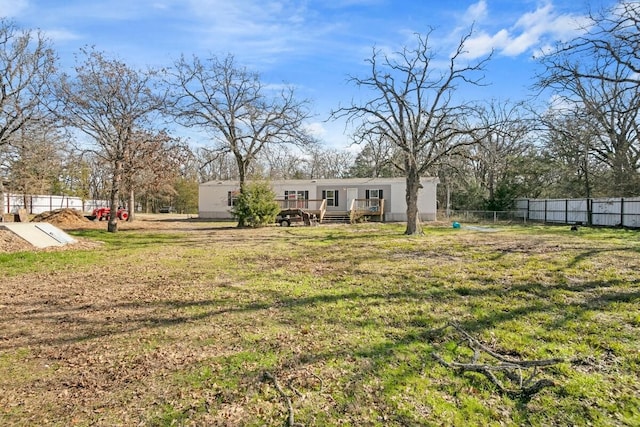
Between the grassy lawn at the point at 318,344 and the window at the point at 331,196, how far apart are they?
1999 cm

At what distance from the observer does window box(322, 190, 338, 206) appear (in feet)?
92.7

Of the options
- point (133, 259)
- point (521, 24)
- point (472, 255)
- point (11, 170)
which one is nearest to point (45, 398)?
point (133, 259)

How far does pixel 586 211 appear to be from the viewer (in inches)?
898

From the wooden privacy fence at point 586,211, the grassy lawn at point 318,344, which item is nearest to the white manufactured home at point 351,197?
the wooden privacy fence at point 586,211

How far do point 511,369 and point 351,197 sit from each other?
973 inches

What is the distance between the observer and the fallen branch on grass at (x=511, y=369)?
3.08 metres

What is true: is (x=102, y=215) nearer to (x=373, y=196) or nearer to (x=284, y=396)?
(x=373, y=196)

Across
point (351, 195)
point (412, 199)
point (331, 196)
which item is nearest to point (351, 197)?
point (351, 195)

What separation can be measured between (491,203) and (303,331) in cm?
2957

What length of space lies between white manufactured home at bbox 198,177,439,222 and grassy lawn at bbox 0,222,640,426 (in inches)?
692

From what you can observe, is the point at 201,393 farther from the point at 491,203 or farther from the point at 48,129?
the point at 491,203

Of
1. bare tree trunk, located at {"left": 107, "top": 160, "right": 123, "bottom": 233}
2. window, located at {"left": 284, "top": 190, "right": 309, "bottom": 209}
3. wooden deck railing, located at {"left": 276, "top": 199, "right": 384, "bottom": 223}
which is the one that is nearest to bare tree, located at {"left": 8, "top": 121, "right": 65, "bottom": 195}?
bare tree trunk, located at {"left": 107, "top": 160, "right": 123, "bottom": 233}

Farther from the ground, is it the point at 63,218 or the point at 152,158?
the point at 152,158

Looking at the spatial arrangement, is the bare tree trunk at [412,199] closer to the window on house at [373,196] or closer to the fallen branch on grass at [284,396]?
the window on house at [373,196]
